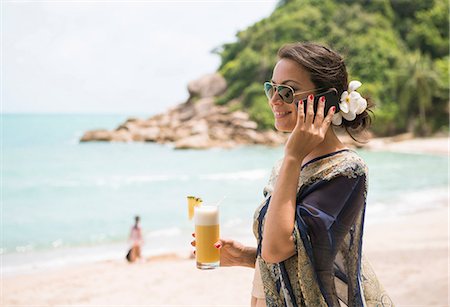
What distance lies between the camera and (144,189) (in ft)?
57.9

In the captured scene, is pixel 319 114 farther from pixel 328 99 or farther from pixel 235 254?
pixel 235 254

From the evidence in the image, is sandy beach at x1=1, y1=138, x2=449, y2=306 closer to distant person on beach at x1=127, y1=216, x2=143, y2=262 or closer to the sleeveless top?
distant person on beach at x1=127, y1=216, x2=143, y2=262

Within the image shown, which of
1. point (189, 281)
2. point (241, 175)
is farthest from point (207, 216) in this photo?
point (241, 175)

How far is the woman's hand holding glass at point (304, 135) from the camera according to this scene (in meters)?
Result: 1.18

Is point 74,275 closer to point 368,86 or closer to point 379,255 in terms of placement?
point 379,255

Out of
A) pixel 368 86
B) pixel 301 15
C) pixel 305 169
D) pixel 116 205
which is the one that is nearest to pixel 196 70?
pixel 301 15

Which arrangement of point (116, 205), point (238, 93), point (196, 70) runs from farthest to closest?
point (196, 70) → point (238, 93) → point (116, 205)

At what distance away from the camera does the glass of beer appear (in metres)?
1.42

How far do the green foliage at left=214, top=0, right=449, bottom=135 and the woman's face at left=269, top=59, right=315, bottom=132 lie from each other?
25.3 metres

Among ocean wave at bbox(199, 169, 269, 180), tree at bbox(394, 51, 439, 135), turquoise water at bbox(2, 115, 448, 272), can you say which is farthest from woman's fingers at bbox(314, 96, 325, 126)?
tree at bbox(394, 51, 439, 135)

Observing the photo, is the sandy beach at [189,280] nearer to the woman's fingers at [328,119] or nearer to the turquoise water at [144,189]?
the turquoise water at [144,189]

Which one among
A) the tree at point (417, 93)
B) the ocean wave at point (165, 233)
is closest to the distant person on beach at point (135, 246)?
the ocean wave at point (165, 233)

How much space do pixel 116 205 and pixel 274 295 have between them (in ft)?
44.6

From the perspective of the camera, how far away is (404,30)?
1233 inches
